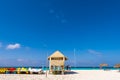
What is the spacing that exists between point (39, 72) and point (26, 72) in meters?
2.30

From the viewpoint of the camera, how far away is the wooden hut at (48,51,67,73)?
26689 mm

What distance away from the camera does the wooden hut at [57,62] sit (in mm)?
26689

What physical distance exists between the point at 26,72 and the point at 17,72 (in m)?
1.62

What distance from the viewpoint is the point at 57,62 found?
26.8 m

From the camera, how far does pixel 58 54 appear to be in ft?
89.5

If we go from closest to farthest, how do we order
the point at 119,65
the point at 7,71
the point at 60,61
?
the point at 60,61
the point at 7,71
the point at 119,65

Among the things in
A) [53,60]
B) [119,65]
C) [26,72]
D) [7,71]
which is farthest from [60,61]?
[119,65]

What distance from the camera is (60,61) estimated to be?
26797 millimetres

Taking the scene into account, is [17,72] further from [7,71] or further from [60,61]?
[60,61]

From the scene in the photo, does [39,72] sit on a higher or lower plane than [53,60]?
lower

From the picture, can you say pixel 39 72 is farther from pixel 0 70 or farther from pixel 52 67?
pixel 0 70

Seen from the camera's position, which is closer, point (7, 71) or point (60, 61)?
point (60, 61)

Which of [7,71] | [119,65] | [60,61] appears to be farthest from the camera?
[119,65]

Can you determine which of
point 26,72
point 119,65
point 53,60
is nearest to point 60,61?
point 53,60
